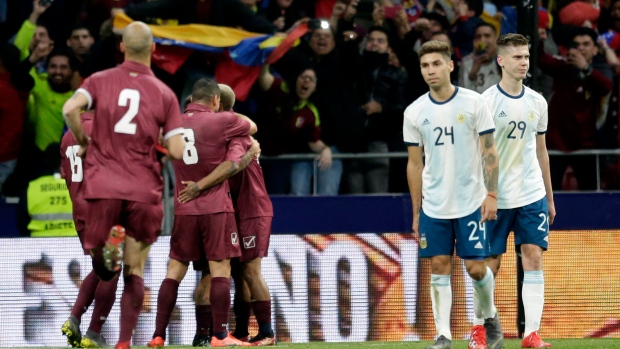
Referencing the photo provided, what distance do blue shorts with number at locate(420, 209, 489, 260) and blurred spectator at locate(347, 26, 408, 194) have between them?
4818 mm

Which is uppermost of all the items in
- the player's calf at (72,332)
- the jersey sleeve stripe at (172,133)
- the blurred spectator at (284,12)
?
the blurred spectator at (284,12)

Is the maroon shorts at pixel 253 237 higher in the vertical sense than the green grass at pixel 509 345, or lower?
higher

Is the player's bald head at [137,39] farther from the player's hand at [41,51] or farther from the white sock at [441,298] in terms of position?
the player's hand at [41,51]

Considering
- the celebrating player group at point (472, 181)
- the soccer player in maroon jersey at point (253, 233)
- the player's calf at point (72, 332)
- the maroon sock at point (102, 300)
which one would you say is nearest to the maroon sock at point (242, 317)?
the soccer player in maroon jersey at point (253, 233)

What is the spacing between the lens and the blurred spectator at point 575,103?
14.3 metres

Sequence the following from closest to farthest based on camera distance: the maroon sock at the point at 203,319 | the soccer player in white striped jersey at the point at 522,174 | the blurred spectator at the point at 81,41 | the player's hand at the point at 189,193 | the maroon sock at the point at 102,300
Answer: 1. the maroon sock at the point at 102,300
2. the soccer player in white striped jersey at the point at 522,174
3. the player's hand at the point at 189,193
4. the maroon sock at the point at 203,319
5. the blurred spectator at the point at 81,41

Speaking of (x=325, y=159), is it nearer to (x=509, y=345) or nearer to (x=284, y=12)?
(x=284, y=12)

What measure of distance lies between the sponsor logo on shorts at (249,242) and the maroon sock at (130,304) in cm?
248

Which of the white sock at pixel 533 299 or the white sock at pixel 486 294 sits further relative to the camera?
the white sock at pixel 533 299

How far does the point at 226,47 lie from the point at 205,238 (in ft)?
12.9

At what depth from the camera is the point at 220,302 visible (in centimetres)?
1041

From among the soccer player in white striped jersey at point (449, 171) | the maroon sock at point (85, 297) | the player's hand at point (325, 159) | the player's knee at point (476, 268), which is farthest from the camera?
the player's hand at point (325, 159)

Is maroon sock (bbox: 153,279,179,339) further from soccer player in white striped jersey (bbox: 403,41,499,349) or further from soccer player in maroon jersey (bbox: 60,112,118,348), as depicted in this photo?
soccer player in white striped jersey (bbox: 403,41,499,349)

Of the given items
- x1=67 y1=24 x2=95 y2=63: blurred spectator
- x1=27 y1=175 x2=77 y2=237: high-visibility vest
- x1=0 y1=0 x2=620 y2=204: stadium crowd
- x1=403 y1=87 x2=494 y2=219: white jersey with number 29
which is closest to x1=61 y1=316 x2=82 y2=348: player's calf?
x1=403 y1=87 x2=494 y2=219: white jersey with number 29
